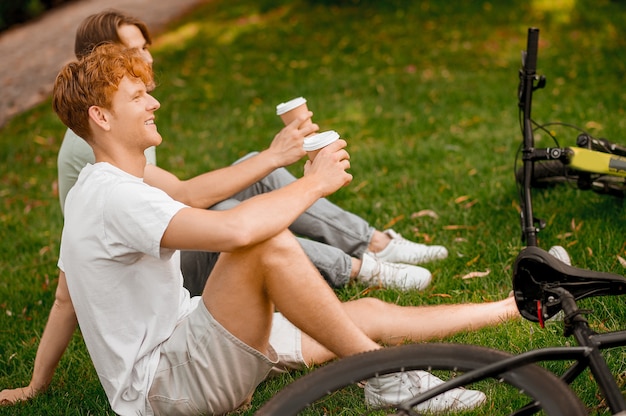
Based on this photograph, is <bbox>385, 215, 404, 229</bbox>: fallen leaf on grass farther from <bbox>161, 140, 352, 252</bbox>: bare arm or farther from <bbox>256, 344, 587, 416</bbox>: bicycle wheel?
<bbox>256, 344, 587, 416</bbox>: bicycle wheel

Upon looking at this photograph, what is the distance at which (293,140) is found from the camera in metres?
3.08

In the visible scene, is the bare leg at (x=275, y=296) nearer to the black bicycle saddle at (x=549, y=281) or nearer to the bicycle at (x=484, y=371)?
the bicycle at (x=484, y=371)

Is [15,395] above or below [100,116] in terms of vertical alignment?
below

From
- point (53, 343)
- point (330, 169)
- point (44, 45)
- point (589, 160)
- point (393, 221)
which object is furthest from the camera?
point (44, 45)

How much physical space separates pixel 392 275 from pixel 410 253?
0.29m

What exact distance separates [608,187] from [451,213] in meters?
0.90

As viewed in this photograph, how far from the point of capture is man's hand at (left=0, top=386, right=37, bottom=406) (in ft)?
9.45

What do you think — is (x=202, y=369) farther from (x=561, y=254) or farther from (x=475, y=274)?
(x=561, y=254)

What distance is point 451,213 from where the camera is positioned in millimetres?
4324

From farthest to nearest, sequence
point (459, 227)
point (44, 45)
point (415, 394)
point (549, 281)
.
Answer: point (44, 45), point (459, 227), point (415, 394), point (549, 281)

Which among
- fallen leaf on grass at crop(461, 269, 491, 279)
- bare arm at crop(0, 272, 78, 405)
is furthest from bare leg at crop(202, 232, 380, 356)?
fallen leaf on grass at crop(461, 269, 491, 279)

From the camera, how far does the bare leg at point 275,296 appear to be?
2.34 m

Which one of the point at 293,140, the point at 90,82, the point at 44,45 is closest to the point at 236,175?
the point at 293,140

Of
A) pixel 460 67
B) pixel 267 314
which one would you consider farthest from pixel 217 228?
pixel 460 67
